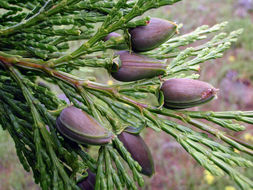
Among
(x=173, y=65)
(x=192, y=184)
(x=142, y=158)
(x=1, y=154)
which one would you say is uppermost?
(x=173, y=65)

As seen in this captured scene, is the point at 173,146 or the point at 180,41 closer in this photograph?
the point at 180,41

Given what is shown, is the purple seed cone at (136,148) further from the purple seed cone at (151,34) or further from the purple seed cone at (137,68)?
the purple seed cone at (151,34)

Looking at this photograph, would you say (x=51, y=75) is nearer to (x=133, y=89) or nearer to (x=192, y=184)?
(x=133, y=89)

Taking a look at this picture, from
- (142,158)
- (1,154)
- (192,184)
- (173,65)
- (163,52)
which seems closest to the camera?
(142,158)

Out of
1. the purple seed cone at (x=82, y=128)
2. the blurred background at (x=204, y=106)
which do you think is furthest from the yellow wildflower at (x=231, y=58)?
the purple seed cone at (x=82, y=128)

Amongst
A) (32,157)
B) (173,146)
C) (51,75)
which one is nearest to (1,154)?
(173,146)

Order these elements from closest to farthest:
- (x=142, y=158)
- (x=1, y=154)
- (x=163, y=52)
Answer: (x=142, y=158)
(x=163, y=52)
(x=1, y=154)

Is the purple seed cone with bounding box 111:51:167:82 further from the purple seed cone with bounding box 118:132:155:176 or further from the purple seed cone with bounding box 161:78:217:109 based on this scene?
the purple seed cone with bounding box 118:132:155:176

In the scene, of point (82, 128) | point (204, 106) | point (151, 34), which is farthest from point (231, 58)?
point (82, 128)
